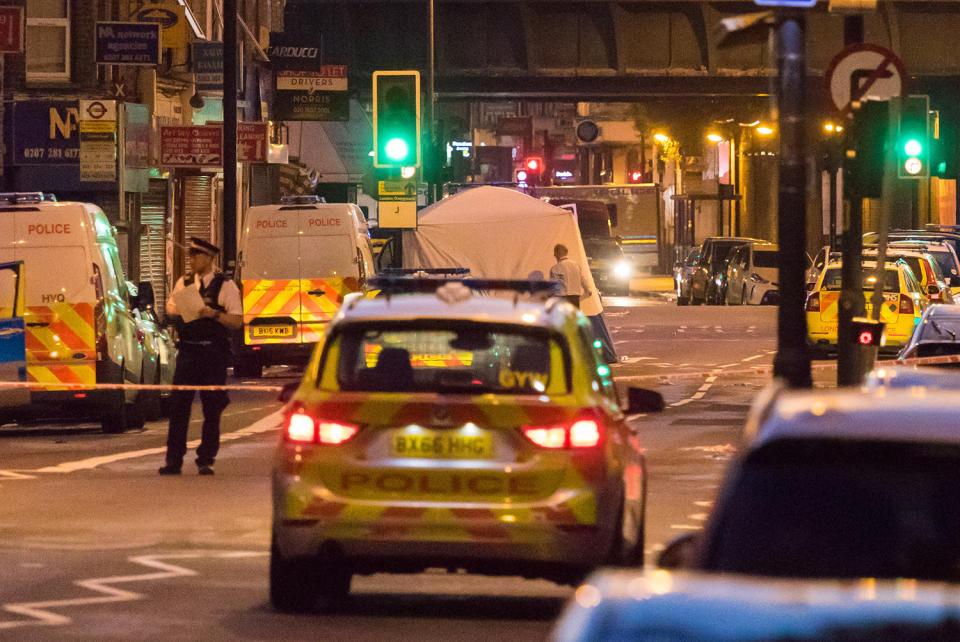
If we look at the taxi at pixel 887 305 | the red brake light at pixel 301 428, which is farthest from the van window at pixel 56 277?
the taxi at pixel 887 305

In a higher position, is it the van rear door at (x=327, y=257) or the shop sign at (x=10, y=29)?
the shop sign at (x=10, y=29)

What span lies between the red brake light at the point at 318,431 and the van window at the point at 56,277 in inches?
404

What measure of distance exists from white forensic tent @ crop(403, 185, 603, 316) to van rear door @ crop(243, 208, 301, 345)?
4.09m

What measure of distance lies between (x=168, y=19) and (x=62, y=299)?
1488 cm

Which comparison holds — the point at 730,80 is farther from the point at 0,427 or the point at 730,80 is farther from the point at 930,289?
the point at 0,427

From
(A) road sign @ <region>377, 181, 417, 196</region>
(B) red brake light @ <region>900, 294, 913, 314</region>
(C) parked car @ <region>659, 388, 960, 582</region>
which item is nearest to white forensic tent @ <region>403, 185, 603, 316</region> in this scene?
(B) red brake light @ <region>900, 294, 913, 314</region>

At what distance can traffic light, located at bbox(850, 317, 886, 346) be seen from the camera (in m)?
13.4

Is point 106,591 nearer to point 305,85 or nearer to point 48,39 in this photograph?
point 48,39

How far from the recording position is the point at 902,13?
49.0 m

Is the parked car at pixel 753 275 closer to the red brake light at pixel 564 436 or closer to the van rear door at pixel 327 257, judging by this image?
the van rear door at pixel 327 257

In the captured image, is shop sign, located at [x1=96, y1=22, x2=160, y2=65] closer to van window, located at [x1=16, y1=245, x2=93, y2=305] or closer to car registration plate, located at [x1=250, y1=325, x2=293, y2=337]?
car registration plate, located at [x1=250, y1=325, x2=293, y2=337]

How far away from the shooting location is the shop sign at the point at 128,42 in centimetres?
2961

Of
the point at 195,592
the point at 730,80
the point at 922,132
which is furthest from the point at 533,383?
the point at 730,80

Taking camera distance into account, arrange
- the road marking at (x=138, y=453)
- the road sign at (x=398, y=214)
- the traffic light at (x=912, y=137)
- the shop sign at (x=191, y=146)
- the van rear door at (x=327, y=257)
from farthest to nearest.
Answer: the shop sign at (x=191, y=146) → the van rear door at (x=327, y=257) → the road sign at (x=398, y=214) → the traffic light at (x=912, y=137) → the road marking at (x=138, y=453)
